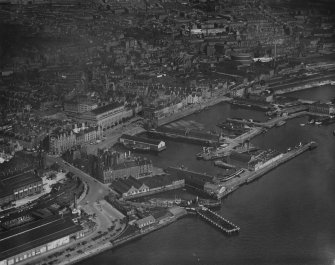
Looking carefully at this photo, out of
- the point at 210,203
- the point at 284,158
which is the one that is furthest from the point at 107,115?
the point at 210,203

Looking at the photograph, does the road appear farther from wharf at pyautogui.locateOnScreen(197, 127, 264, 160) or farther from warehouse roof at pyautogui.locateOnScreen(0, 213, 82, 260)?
wharf at pyautogui.locateOnScreen(197, 127, 264, 160)

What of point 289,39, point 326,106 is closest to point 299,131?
point 326,106

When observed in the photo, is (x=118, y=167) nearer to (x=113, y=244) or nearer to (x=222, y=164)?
(x=222, y=164)

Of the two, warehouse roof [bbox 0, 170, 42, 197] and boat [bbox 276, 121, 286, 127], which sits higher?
warehouse roof [bbox 0, 170, 42, 197]

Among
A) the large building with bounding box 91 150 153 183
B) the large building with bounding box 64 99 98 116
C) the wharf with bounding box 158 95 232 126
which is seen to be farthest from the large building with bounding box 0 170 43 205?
the wharf with bounding box 158 95 232 126

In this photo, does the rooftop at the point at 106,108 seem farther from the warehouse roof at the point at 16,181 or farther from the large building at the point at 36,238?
the large building at the point at 36,238

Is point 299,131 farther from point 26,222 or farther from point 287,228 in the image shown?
point 26,222
